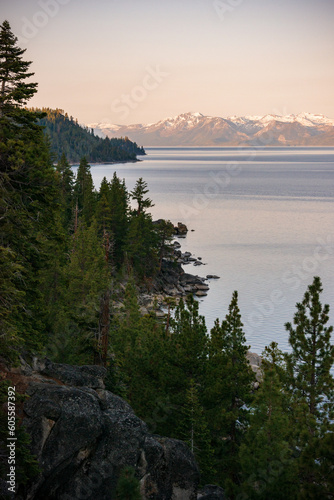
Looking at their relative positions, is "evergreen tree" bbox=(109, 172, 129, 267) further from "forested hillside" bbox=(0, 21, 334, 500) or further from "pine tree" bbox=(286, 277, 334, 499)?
"pine tree" bbox=(286, 277, 334, 499)

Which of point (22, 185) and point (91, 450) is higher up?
point (22, 185)

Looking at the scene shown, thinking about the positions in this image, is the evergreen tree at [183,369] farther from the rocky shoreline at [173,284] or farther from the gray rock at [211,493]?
the rocky shoreline at [173,284]

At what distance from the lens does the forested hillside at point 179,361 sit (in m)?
17.1

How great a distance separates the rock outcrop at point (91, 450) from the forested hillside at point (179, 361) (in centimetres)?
71

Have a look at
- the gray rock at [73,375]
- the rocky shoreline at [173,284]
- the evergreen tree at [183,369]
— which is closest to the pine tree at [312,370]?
the evergreen tree at [183,369]

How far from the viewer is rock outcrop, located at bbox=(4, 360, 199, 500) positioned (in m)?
15.7

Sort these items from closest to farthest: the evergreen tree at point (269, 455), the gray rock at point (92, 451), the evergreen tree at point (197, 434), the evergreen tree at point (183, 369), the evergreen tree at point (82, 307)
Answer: the gray rock at point (92, 451), the evergreen tree at point (269, 455), the evergreen tree at point (197, 434), the evergreen tree at point (82, 307), the evergreen tree at point (183, 369)

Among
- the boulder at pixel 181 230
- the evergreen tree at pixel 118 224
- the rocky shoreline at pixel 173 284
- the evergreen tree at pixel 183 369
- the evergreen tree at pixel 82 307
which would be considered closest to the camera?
the evergreen tree at pixel 82 307

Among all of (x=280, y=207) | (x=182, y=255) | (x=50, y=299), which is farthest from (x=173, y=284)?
(x=280, y=207)

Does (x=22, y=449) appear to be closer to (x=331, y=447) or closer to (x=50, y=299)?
(x=331, y=447)

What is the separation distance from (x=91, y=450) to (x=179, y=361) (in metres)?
9.35

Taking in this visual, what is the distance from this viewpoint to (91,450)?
16.5 m

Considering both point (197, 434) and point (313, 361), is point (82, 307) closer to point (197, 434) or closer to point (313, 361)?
point (197, 434)

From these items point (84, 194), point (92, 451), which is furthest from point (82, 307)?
point (84, 194)
